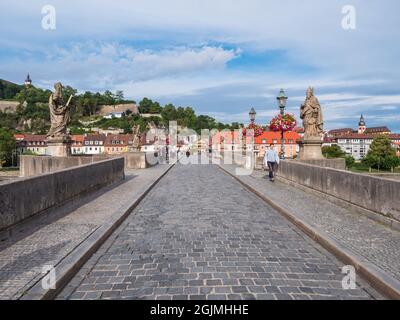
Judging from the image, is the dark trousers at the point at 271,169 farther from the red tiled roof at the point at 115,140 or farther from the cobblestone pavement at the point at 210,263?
the red tiled roof at the point at 115,140

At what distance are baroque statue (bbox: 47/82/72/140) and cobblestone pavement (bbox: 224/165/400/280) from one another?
9.70 m

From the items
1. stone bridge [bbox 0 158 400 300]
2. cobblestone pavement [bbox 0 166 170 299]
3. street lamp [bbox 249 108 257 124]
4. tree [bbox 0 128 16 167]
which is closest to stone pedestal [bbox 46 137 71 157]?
stone bridge [bbox 0 158 400 300]

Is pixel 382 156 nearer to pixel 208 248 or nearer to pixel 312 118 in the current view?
pixel 312 118

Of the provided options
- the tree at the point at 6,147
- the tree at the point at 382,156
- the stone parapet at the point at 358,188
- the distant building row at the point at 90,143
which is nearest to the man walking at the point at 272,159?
the stone parapet at the point at 358,188

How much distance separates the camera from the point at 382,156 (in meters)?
99.9

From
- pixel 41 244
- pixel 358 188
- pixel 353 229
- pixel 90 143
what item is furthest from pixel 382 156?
pixel 41 244

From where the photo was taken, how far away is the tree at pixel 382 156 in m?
98.4

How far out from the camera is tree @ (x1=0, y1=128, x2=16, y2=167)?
330 feet

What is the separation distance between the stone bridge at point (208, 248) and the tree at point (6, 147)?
4043 inches

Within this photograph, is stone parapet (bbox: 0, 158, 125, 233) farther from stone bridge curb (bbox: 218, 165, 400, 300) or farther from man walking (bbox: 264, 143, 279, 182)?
man walking (bbox: 264, 143, 279, 182)

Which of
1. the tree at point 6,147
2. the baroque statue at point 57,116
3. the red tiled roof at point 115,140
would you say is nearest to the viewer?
the baroque statue at point 57,116

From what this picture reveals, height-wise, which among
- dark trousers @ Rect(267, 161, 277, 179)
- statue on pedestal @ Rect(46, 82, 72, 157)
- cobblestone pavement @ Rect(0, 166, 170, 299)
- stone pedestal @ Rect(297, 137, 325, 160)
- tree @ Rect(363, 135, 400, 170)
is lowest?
tree @ Rect(363, 135, 400, 170)
